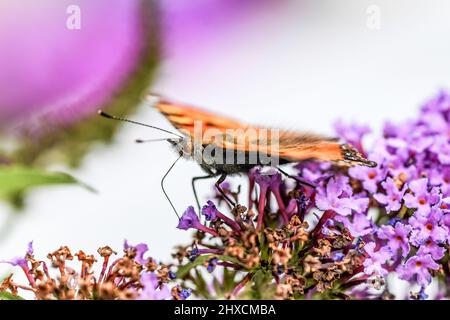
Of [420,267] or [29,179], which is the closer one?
[420,267]

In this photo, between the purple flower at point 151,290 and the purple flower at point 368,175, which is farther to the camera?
the purple flower at point 368,175

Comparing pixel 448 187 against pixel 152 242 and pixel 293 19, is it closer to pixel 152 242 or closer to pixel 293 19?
pixel 152 242

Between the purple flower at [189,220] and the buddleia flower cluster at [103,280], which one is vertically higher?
the purple flower at [189,220]

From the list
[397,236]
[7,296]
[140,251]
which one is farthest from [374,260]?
[7,296]

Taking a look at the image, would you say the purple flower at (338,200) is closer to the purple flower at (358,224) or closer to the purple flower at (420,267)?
the purple flower at (358,224)

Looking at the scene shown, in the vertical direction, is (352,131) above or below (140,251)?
above

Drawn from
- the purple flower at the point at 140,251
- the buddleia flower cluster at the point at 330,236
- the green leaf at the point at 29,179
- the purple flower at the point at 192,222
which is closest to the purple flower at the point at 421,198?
the buddleia flower cluster at the point at 330,236

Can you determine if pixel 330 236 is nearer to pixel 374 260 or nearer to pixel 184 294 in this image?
pixel 374 260
